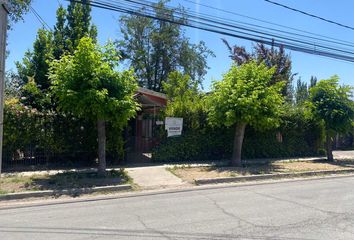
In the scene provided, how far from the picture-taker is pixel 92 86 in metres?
10.9

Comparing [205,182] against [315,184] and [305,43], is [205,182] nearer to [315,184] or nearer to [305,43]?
[315,184]

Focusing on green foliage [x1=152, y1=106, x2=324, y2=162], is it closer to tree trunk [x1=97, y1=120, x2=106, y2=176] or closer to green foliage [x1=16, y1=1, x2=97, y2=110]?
tree trunk [x1=97, y1=120, x2=106, y2=176]

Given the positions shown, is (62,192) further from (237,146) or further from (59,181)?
(237,146)

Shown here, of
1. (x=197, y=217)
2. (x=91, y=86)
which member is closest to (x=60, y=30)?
(x=91, y=86)

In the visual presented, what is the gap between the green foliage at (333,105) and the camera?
1619cm

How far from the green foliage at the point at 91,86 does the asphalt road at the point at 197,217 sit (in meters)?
3.14

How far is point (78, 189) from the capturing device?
9953 millimetres

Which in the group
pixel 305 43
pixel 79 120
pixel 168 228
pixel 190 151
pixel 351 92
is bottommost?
pixel 168 228

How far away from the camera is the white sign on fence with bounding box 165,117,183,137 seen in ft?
48.4

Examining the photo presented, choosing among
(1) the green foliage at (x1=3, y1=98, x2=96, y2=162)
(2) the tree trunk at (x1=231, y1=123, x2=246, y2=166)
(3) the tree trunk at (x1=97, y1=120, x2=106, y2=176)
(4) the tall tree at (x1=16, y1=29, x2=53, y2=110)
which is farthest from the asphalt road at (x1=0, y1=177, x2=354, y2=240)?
(4) the tall tree at (x1=16, y1=29, x2=53, y2=110)

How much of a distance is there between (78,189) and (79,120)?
4021 mm

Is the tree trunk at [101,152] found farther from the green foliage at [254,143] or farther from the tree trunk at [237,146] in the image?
A: the tree trunk at [237,146]

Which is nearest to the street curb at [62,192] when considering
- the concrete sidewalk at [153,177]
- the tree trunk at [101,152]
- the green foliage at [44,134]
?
the concrete sidewalk at [153,177]

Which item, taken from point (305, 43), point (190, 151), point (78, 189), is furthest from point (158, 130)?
point (305, 43)
